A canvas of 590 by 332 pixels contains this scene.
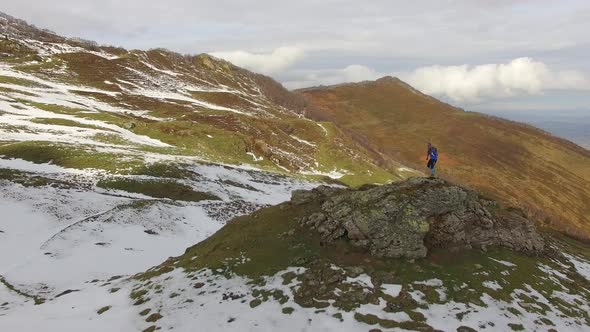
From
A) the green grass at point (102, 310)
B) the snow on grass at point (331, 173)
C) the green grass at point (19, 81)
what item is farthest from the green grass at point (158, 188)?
the green grass at point (19, 81)

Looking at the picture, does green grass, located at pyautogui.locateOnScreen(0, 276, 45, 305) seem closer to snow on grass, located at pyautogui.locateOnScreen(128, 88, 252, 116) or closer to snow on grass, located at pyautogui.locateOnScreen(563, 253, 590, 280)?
snow on grass, located at pyautogui.locateOnScreen(563, 253, 590, 280)

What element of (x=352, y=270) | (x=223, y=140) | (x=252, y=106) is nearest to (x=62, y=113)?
(x=223, y=140)

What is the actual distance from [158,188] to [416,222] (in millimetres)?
34615

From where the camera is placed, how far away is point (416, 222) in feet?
68.3

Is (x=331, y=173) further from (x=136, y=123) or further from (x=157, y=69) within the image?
(x=157, y=69)

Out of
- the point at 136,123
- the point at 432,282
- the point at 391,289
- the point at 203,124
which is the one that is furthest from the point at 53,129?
the point at 432,282

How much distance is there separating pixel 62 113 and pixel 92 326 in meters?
85.5

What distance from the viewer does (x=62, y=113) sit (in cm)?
8912

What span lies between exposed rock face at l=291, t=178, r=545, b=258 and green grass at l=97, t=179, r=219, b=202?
2645cm

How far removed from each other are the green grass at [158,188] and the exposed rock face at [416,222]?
1041 inches

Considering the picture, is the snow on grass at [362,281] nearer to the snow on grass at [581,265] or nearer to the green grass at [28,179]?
the snow on grass at [581,265]

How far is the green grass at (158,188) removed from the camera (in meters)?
45.8

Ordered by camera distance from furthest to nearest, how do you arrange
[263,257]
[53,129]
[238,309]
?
[53,129]
[263,257]
[238,309]

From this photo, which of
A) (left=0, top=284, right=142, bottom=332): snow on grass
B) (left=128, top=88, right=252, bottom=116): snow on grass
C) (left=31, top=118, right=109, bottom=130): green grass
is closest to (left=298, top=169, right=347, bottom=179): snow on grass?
(left=31, top=118, right=109, bottom=130): green grass
